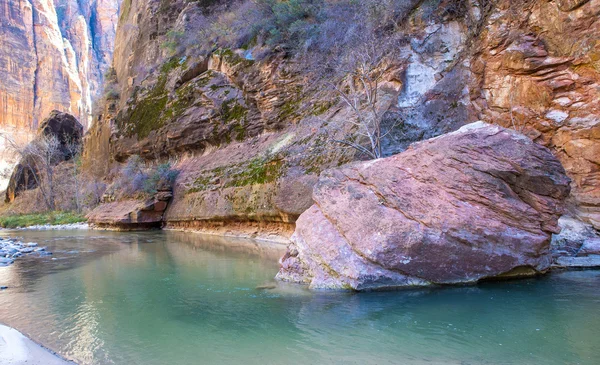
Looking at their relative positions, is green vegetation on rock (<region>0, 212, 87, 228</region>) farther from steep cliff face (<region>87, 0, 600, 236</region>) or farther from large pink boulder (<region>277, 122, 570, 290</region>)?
large pink boulder (<region>277, 122, 570, 290</region>)

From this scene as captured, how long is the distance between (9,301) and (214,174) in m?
12.5

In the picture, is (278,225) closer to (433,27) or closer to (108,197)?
(433,27)

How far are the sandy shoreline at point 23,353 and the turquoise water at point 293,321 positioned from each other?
0.14 metres

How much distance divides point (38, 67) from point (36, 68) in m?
0.72

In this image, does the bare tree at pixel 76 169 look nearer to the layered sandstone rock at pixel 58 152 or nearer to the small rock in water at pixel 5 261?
the layered sandstone rock at pixel 58 152

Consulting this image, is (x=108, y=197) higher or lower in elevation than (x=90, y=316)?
higher

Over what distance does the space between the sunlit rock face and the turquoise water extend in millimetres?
53252

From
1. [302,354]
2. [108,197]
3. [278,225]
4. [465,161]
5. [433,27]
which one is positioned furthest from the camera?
[108,197]

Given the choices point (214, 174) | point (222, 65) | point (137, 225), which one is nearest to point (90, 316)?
point (214, 174)

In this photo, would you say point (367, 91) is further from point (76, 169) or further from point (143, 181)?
point (76, 169)

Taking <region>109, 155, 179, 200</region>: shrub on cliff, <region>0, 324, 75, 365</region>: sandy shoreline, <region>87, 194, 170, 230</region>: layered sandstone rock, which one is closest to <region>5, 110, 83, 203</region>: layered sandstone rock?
<region>109, 155, 179, 200</region>: shrub on cliff

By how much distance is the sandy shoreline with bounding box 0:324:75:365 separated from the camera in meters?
3.62

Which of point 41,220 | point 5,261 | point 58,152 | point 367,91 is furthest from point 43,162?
point 367,91

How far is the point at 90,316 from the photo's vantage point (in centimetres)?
519
